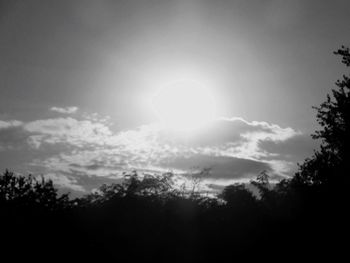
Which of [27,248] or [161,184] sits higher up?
[161,184]

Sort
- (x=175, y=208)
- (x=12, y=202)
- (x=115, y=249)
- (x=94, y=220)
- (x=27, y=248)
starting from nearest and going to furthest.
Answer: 1. (x=27, y=248)
2. (x=12, y=202)
3. (x=115, y=249)
4. (x=94, y=220)
5. (x=175, y=208)

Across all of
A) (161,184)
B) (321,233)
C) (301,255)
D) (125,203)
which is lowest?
(301,255)

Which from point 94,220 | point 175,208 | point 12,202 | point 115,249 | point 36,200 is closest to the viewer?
point 12,202

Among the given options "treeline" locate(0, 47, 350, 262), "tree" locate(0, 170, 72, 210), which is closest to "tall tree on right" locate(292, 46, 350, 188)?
"treeline" locate(0, 47, 350, 262)

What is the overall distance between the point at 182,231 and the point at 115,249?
542 cm

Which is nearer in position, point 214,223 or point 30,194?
point 30,194

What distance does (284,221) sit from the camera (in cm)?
2308

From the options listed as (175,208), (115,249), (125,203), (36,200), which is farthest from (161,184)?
(36,200)

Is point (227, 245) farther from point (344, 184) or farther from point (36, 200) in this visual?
point (36, 200)

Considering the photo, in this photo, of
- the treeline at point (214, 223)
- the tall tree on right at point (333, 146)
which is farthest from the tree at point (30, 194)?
the tall tree on right at point (333, 146)

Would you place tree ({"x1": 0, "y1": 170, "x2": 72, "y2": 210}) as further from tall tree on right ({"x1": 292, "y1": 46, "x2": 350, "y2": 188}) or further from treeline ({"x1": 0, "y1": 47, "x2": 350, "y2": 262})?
tall tree on right ({"x1": 292, "y1": 46, "x2": 350, "y2": 188})

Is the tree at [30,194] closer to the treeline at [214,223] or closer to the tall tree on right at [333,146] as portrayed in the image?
the treeline at [214,223]

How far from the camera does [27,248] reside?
40.9 ft

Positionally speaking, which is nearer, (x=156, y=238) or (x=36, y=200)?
(x=36, y=200)
